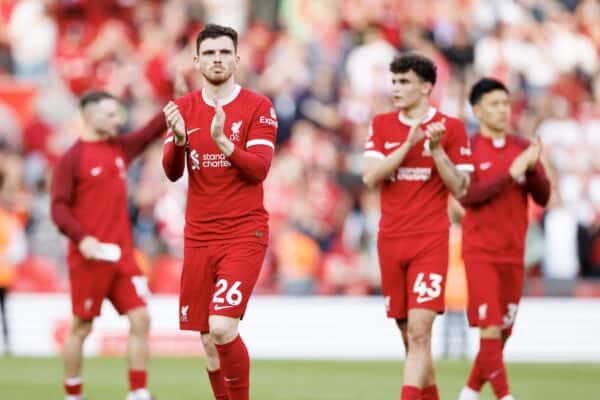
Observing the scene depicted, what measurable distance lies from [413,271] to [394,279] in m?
0.20

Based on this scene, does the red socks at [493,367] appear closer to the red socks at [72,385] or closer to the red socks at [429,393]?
the red socks at [429,393]

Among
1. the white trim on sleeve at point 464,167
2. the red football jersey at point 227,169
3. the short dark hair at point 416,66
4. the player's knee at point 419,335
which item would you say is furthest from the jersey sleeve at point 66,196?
the white trim on sleeve at point 464,167

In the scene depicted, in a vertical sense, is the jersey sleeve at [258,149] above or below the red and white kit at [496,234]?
above

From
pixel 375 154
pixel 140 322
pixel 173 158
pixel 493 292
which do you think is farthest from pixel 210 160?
pixel 140 322

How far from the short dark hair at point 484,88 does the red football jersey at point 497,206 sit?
0.44 meters

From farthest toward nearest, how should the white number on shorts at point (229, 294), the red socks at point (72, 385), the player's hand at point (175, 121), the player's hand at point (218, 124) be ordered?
the red socks at point (72, 385) → the white number on shorts at point (229, 294) → the player's hand at point (175, 121) → the player's hand at point (218, 124)

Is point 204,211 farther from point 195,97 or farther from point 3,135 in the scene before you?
point 3,135

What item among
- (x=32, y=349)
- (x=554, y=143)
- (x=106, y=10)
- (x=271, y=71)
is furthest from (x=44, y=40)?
(x=554, y=143)

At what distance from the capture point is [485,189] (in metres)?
11.2

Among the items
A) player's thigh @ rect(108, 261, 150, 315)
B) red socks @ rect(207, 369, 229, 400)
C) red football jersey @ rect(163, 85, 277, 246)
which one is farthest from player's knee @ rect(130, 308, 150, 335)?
red football jersey @ rect(163, 85, 277, 246)

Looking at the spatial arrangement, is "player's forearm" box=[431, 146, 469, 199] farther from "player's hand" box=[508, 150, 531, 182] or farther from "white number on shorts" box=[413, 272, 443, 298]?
"player's hand" box=[508, 150, 531, 182]

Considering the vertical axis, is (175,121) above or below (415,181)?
above

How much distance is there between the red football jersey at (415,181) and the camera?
1016 cm

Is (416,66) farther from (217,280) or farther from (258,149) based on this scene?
(217,280)
